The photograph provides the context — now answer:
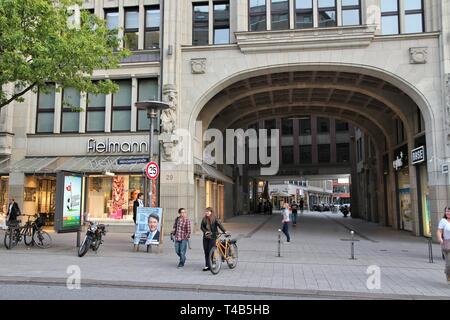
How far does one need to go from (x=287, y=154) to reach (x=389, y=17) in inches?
1370

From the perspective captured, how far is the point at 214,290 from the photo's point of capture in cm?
869

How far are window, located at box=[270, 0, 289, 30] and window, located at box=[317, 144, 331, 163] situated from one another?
3365 cm

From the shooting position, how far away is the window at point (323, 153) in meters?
52.5

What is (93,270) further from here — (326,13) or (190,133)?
(326,13)

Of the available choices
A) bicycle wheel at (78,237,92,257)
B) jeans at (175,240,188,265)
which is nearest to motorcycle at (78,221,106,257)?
bicycle wheel at (78,237,92,257)

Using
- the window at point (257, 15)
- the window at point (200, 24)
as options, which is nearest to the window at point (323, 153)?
the window at point (257, 15)

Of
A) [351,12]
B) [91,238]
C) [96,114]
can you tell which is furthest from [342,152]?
[91,238]

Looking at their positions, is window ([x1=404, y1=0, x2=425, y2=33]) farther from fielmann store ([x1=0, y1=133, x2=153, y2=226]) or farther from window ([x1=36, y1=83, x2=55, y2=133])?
window ([x1=36, y1=83, x2=55, y2=133])

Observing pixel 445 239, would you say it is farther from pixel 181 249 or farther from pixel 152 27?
pixel 152 27

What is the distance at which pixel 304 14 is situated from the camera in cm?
2059

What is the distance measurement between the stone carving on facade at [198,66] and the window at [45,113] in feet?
24.5

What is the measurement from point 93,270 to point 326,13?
15.9 meters

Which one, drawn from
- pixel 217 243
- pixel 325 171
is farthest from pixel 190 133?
pixel 325 171

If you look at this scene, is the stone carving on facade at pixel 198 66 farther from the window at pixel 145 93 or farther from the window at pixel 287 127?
the window at pixel 287 127
